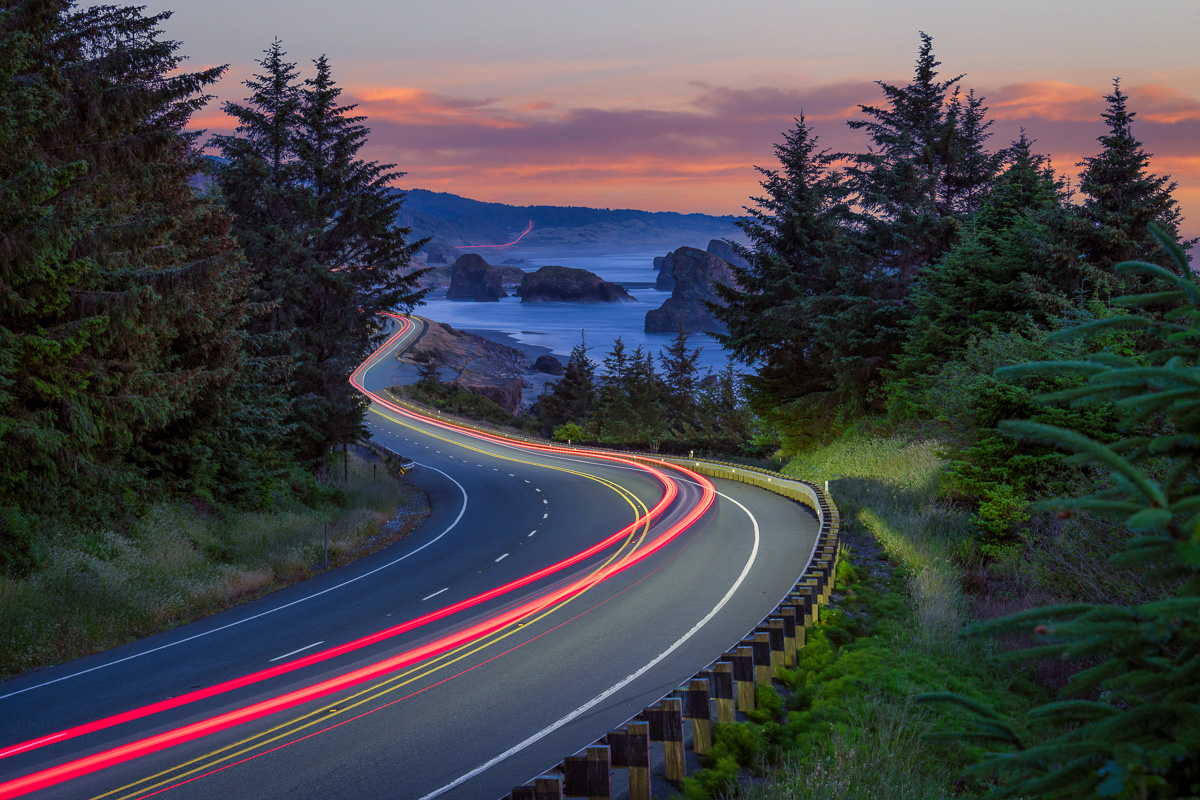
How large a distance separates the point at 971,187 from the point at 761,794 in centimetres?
3503

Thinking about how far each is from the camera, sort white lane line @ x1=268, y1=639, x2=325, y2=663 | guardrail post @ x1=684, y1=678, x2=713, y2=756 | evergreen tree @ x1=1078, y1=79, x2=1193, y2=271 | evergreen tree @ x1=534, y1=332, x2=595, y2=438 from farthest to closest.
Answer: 1. evergreen tree @ x1=534, y1=332, x2=595, y2=438
2. evergreen tree @ x1=1078, y1=79, x2=1193, y2=271
3. white lane line @ x1=268, y1=639, x2=325, y2=663
4. guardrail post @ x1=684, y1=678, x2=713, y2=756

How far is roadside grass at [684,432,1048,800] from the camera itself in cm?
720

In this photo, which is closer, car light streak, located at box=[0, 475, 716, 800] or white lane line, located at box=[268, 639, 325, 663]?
car light streak, located at box=[0, 475, 716, 800]

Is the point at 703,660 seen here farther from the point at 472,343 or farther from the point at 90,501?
the point at 472,343

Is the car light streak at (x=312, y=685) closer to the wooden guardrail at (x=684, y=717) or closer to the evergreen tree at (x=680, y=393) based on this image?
the wooden guardrail at (x=684, y=717)

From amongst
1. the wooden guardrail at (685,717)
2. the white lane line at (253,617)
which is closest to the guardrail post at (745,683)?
the wooden guardrail at (685,717)

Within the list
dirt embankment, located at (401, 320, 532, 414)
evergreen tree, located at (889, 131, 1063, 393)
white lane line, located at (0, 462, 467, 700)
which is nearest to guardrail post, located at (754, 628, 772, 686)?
white lane line, located at (0, 462, 467, 700)

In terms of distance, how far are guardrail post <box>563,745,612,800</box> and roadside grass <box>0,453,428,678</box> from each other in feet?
38.0

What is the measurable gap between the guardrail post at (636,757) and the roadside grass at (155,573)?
456 inches

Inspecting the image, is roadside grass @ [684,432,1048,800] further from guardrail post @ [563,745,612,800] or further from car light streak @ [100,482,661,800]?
car light streak @ [100,482,661,800]

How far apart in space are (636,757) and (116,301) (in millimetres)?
14386

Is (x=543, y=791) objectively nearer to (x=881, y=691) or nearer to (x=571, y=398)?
(x=881, y=691)

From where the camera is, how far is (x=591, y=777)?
661 centimetres

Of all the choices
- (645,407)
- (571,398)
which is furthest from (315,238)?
(571,398)
